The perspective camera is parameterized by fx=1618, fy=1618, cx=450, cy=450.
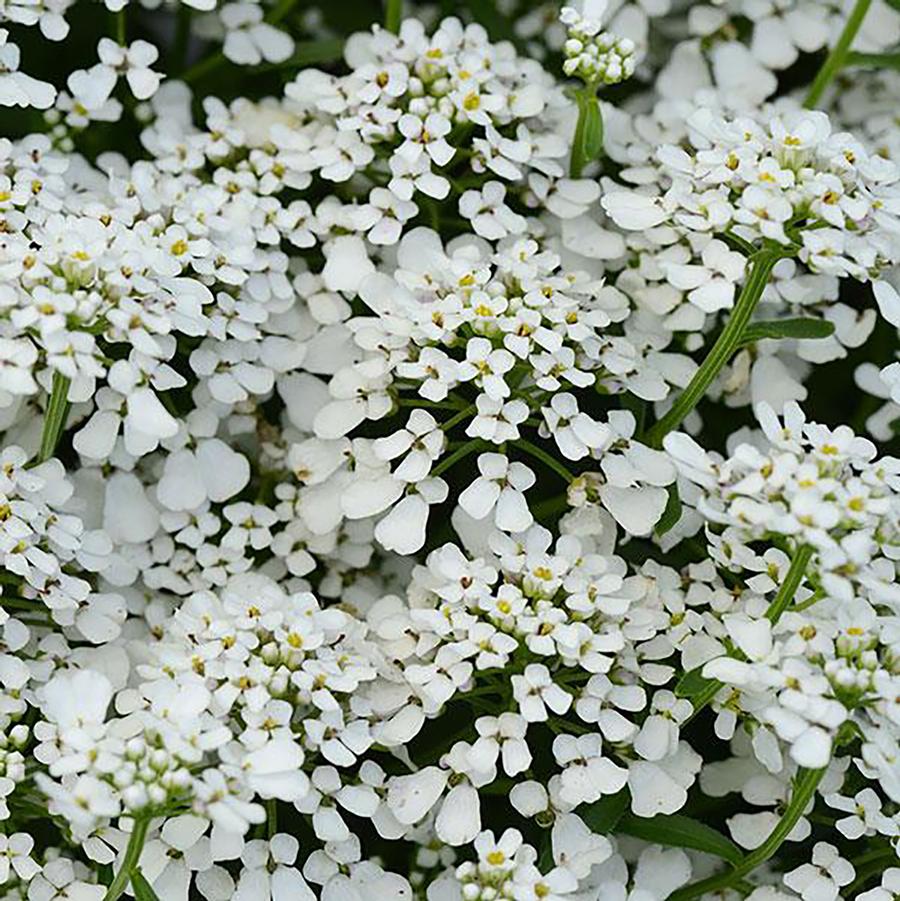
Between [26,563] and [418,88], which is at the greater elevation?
[418,88]

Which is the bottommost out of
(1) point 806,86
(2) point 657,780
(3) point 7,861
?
(3) point 7,861

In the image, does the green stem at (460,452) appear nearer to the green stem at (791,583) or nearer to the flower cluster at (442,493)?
the flower cluster at (442,493)

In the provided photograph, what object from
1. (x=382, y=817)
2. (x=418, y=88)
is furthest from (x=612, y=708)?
(x=418, y=88)

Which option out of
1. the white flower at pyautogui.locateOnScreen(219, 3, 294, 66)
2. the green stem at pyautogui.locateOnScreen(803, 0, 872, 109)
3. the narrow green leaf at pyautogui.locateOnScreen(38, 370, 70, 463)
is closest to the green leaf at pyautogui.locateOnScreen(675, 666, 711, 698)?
the narrow green leaf at pyautogui.locateOnScreen(38, 370, 70, 463)

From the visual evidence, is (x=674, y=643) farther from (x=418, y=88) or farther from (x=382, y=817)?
(x=418, y=88)

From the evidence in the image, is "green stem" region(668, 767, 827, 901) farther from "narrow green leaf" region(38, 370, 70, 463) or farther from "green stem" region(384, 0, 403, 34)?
"green stem" region(384, 0, 403, 34)

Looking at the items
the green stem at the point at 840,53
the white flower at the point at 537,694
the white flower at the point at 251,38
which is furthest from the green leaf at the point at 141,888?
the green stem at the point at 840,53

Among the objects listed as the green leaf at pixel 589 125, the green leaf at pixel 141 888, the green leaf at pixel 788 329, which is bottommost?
the green leaf at pixel 141 888

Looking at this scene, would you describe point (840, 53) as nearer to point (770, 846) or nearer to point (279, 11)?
point (279, 11)
